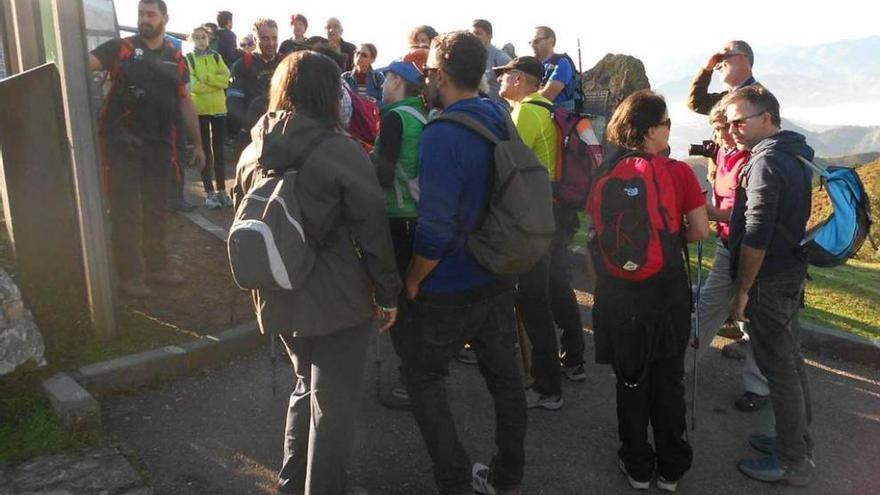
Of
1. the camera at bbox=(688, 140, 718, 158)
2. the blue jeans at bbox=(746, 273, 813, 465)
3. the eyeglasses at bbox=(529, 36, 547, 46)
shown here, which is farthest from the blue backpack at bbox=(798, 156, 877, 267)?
the eyeglasses at bbox=(529, 36, 547, 46)

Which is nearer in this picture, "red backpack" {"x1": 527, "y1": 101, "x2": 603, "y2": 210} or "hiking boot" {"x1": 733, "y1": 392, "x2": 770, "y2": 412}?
"red backpack" {"x1": 527, "y1": 101, "x2": 603, "y2": 210}

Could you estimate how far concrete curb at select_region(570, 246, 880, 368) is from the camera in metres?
5.08

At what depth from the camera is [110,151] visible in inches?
198

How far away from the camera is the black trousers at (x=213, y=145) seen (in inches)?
305

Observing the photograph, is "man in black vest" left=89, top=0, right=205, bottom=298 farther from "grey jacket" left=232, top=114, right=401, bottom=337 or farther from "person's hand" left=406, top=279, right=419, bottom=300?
A: "person's hand" left=406, top=279, right=419, bottom=300

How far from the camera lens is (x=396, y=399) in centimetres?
421

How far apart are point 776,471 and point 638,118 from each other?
2.00m

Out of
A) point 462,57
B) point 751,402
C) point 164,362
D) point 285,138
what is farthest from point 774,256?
point 164,362

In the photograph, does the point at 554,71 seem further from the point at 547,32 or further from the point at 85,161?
the point at 85,161

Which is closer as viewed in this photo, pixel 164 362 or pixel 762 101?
pixel 762 101

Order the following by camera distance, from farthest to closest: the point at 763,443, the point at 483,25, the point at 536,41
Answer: the point at 483,25
the point at 536,41
the point at 763,443

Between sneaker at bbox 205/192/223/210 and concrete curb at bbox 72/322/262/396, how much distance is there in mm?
3100

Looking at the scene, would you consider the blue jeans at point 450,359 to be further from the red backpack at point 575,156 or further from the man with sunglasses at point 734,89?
the man with sunglasses at point 734,89

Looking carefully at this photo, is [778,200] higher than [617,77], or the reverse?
[778,200]
